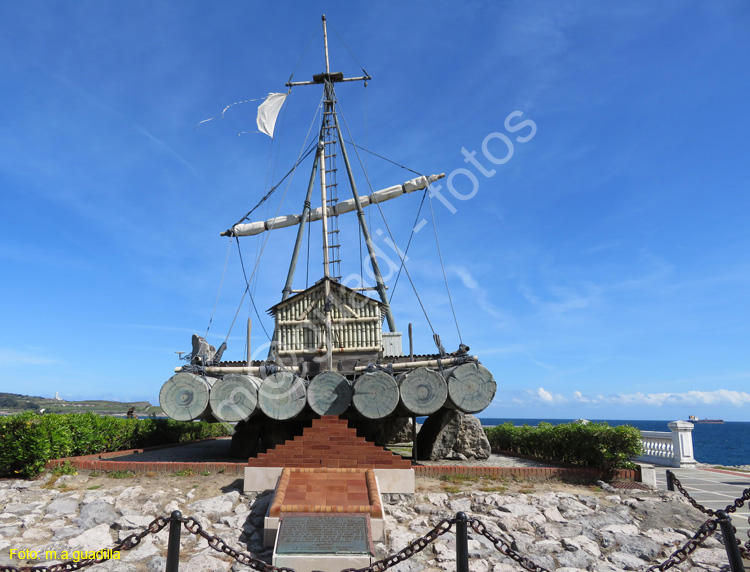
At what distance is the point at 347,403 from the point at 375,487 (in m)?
3.54

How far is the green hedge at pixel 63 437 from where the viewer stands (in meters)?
10.1

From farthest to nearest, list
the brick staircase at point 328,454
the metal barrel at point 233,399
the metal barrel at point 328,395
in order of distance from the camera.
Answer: the metal barrel at point 328,395, the metal barrel at point 233,399, the brick staircase at point 328,454

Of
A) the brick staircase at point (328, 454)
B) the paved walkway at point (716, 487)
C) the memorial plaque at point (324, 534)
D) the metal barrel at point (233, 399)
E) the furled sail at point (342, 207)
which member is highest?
the furled sail at point (342, 207)

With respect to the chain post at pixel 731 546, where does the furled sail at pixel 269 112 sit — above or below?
above

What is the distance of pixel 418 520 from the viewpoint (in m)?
8.02

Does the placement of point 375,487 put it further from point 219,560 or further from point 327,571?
point 219,560

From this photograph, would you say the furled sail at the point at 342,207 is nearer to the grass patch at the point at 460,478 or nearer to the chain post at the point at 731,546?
the grass patch at the point at 460,478

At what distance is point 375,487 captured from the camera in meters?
7.93

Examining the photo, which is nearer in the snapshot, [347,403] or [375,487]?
[375,487]

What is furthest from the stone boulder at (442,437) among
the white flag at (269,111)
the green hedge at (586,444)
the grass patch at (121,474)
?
the white flag at (269,111)

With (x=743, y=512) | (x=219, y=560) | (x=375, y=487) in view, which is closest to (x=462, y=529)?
(x=375, y=487)

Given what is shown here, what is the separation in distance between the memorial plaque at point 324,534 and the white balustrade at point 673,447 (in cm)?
1174

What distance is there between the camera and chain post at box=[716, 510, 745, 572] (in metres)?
4.98

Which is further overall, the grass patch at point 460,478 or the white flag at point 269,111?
the white flag at point 269,111
